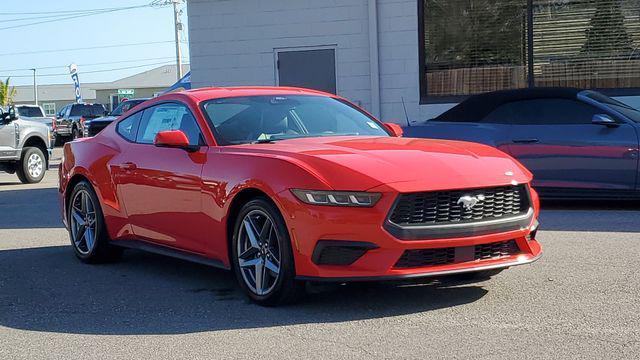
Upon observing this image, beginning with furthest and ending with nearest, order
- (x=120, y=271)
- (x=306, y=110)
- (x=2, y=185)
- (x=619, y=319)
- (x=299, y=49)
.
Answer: (x=2, y=185) → (x=299, y=49) → (x=120, y=271) → (x=306, y=110) → (x=619, y=319)

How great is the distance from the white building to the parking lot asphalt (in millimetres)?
7674

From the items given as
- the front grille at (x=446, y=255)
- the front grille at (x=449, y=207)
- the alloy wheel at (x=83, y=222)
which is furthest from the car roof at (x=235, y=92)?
the front grille at (x=446, y=255)

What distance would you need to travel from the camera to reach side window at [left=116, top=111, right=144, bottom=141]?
7336mm

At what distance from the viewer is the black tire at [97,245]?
7.48 m

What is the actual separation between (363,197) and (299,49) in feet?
36.9

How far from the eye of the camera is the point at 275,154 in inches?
222

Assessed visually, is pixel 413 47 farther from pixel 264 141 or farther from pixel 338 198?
pixel 338 198

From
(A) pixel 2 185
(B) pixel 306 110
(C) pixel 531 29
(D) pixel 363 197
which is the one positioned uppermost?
(C) pixel 531 29

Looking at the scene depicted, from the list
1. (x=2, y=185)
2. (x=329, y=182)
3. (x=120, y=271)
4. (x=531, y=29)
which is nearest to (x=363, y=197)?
(x=329, y=182)

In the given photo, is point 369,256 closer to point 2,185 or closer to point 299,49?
point 299,49

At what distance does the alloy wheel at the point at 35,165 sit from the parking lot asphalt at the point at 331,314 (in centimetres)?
1019

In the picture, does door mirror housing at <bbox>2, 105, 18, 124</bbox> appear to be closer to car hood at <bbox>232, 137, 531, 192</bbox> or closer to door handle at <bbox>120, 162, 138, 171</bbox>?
door handle at <bbox>120, 162, 138, 171</bbox>

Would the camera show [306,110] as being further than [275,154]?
Yes

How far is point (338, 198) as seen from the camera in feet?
A: 17.0
